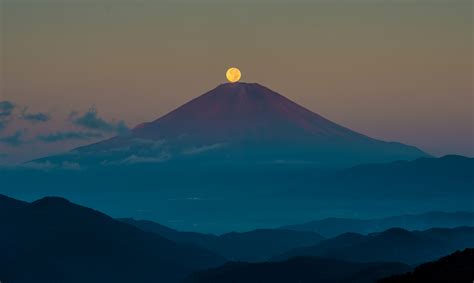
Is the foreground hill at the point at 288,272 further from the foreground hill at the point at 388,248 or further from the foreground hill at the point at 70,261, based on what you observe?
the foreground hill at the point at 70,261

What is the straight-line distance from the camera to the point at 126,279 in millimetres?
189875

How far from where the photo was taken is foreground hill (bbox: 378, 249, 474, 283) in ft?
263

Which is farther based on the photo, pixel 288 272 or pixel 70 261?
pixel 70 261

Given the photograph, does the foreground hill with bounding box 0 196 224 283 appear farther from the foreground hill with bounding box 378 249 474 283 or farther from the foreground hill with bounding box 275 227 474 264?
the foreground hill with bounding box 378 249 474 283

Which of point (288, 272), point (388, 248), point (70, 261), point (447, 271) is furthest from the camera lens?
point (70, 261)

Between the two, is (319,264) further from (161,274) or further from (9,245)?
(9,245)


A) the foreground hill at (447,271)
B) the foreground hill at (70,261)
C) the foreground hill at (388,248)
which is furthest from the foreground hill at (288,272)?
the foreground hill at (447,271)

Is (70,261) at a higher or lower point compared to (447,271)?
higher

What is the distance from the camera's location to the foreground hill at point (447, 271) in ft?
263

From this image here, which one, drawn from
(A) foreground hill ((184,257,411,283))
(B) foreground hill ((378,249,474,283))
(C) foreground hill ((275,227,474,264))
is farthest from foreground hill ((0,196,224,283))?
(B) foreground hill ((378,249,474,283))

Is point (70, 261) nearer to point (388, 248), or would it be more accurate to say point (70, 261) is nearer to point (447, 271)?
point (388, 248)

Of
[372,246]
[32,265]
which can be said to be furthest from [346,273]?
[32,265]

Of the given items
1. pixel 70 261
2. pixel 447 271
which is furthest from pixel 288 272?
pixel 447 271

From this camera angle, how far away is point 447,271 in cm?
8281
